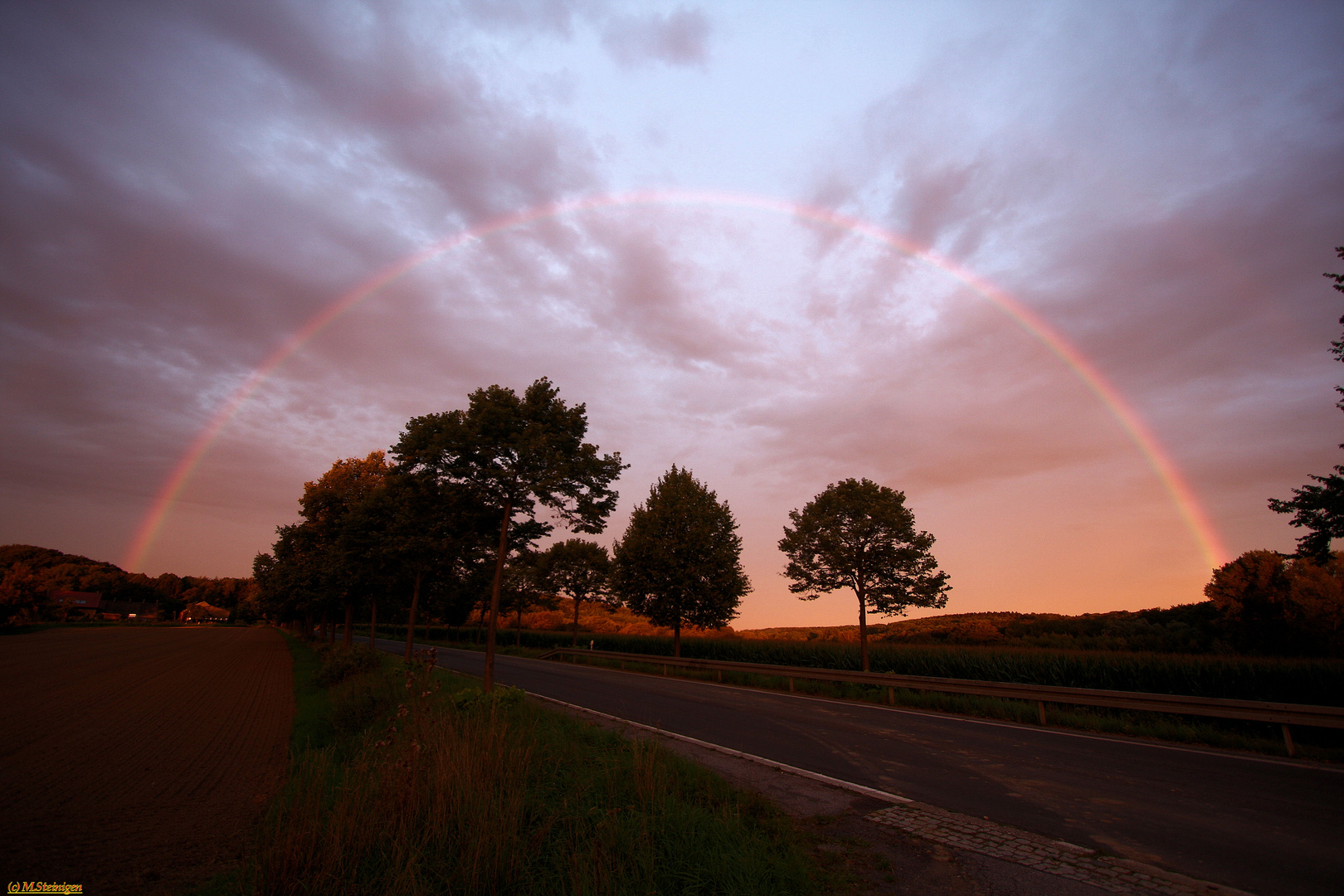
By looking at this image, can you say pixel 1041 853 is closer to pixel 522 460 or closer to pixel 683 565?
pixel 522 460

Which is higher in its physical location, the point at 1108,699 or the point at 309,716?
the point at 1108,699

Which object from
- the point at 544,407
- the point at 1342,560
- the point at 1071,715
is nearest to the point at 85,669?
the point at 544,407

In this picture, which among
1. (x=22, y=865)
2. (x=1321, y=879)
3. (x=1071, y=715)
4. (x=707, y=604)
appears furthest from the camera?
(x=707, y=604)

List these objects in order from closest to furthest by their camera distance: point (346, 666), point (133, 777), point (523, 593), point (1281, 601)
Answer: point (133, 777)
point (346, 666)
point (1281, 601)
point (523, 593)

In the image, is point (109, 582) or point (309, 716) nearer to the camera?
point (309, 716)

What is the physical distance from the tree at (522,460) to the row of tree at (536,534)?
0.04 m

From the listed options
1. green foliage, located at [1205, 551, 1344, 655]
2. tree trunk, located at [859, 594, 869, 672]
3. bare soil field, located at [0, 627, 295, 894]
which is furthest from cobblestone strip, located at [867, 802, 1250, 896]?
green foliage, located at [1205, 551, 1344, 655]

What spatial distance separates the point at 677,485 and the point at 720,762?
85.6ft

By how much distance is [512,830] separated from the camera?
4.41m

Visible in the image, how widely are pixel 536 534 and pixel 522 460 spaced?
275 cm

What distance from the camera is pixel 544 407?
16.2 metres

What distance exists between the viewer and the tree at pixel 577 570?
4428 cm

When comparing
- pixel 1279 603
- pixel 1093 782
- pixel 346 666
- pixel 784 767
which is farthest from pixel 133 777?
pixel 1279 603

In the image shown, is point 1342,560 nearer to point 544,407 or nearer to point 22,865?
Answer: point 544,407
